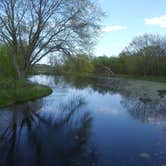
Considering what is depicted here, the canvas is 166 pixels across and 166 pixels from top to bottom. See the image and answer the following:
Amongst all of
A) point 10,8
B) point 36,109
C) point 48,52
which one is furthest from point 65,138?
point 10,8

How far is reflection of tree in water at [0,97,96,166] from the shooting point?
22.1 ft

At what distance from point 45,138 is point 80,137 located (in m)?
1.30

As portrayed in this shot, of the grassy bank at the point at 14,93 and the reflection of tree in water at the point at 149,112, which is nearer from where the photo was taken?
the reflection of tree in water at the point at 149,112

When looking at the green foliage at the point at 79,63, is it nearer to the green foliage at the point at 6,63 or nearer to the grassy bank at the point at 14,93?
the grassy bank at the point at 14,93

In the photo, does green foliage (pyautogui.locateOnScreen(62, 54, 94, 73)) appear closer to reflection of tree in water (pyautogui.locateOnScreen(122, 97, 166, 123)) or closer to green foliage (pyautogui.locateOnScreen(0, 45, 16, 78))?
reflection of tree in water (pyautogui.locateOnScreen(122, 97, 166, 123))

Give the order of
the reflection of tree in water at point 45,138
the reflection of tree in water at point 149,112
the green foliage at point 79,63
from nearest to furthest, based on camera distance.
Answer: the reflection of tree in water at point 45,138 < the reflection of tree in water at point 149,112 < the green foliage at point 79,63

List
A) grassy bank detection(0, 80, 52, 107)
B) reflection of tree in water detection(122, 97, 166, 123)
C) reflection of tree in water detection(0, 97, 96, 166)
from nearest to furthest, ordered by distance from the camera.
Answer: reflection of tree in water detection(0, 97, 96, 166) < reflection of tree in water detection(122, 97, 166, 123) < grassy bank detection(0, 80, 52, 107)

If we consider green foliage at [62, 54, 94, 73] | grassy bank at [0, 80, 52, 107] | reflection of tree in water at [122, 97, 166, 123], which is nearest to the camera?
reflection of tree in water at [122, 97, 166, 123]

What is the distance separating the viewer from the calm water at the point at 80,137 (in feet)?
22.2

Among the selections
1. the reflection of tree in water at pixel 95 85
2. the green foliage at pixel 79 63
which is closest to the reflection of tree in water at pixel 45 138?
the green foliage at pixel 79 63

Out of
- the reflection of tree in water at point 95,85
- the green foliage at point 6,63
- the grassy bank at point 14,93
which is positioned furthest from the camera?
the reflection of tree in water at point 95,85

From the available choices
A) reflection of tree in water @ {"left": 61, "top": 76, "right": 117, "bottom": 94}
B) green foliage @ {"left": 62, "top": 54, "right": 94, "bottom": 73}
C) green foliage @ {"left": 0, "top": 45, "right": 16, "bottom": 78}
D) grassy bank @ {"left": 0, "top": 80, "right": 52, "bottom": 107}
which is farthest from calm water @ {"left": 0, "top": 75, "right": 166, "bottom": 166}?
reflection of tree in water @ {"left": 61, "top": 76, "right": 117, "bottom": 94}

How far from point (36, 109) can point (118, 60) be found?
199 feet

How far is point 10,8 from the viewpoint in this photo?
20375mm
